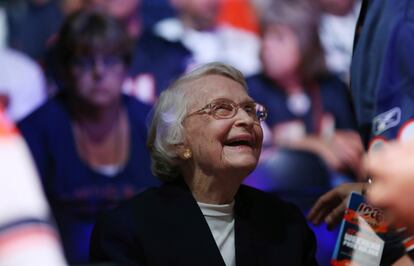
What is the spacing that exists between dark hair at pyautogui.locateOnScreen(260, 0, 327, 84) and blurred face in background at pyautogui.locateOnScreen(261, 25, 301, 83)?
31 millimetres

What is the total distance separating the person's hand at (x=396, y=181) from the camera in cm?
83

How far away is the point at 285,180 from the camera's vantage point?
13.0ft

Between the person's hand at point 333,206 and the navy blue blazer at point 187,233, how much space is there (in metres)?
0.10

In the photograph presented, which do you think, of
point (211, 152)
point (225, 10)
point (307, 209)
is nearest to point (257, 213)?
point (211, 152)

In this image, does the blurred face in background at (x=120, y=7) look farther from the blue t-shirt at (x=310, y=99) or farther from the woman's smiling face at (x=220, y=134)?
the woman's smiling face at (x=220, y=134)

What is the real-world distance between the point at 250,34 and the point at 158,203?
247 cm

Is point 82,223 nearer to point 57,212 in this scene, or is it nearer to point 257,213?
point 57,212

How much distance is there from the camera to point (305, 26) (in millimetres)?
4156

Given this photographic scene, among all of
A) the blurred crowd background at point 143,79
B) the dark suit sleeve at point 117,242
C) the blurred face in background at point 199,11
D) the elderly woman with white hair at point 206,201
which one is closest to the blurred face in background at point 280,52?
the blurred crowd background at point 143,79

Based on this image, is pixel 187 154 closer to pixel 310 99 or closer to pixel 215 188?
pixel 215 188

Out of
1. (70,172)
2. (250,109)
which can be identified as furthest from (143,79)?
(250,109)

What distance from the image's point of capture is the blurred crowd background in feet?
12.3

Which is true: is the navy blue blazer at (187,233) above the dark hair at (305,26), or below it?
above

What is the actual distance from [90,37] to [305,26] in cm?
132
